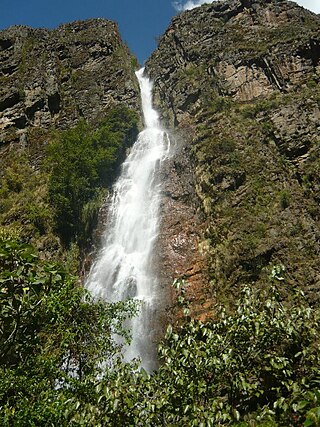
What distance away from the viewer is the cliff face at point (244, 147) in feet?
65.3

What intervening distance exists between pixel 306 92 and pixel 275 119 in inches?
157

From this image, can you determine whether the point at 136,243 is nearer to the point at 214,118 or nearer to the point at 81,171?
the point at 81,171

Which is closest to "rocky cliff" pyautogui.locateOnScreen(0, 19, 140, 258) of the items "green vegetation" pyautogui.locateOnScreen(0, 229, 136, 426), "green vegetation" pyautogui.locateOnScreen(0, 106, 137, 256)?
"green vegetation" pyautogui.locateOnScreen(0, 106, 137, 256)

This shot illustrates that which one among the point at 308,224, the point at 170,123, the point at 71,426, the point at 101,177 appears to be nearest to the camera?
the point at 71,426

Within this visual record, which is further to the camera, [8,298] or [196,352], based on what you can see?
[8,298]

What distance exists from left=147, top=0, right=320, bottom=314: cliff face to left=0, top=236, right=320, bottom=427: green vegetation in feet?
40.6

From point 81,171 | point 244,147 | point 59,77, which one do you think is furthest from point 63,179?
point 59,77

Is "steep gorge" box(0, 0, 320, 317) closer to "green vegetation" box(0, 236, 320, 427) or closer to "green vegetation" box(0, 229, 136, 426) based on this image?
"green vegetation" box(0, 236, 320, 427)

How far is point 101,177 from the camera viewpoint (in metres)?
32.3

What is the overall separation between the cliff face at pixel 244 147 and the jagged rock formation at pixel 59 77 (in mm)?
5861

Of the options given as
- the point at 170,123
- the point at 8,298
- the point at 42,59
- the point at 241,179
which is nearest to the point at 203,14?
the point at 170,123

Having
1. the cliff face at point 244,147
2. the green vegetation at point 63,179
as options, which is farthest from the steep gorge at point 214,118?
the green vegetation at point 63,179

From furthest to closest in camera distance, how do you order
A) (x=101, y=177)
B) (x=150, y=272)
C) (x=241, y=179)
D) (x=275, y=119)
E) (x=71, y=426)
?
(x=101, y=177) < (x=275, y=119) < (x=241, y=179) < (x=150, y=272) < (x=71, y=426)

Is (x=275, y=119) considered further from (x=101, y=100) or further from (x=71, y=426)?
(x=71, y=426)
